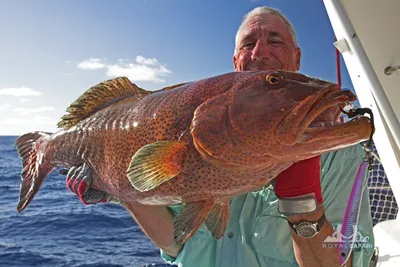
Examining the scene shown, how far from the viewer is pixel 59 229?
13.1 m

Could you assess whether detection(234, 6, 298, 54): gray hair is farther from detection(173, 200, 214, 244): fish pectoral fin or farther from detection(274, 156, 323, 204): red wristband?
detection(173, 200, 214, 244): fish pectoral fin

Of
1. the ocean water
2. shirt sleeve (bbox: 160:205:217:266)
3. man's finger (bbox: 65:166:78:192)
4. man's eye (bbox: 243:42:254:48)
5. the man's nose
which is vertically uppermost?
man's eye (bbox: 243:42:254:48)

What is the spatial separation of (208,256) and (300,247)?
1.10 meters

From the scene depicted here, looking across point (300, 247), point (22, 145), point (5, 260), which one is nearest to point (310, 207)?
point (300, 247)

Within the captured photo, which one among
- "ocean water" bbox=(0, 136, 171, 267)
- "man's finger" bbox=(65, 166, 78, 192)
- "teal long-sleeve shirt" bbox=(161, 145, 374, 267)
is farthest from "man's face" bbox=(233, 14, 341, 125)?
"ocean water" bbox=(0, 136, 171, 267)

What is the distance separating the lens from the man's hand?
8.58 feet

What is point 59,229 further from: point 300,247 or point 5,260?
point 300,247

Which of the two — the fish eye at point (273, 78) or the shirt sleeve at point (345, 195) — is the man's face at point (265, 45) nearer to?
the shirt sleeve at point (345, 195)

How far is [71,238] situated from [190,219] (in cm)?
1110

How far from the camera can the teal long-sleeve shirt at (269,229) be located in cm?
279

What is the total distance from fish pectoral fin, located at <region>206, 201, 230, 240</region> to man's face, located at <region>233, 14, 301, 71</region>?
1476 mm

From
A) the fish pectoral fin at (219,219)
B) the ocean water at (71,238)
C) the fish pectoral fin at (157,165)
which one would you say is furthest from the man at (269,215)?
the ocean water at (71,238)

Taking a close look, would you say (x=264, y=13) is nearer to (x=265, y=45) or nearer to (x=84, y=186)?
(x=265, y=45)

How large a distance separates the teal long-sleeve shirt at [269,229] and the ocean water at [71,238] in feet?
11.6
